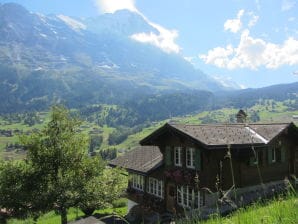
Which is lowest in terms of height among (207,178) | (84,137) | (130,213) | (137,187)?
(130,213)

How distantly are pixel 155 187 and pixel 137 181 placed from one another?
186 inches

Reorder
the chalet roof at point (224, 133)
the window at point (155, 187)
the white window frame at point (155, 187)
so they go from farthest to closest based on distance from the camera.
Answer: the window at point (155, 187), the white window frame at point (155, 187), the chalet roof at point (224, 133)

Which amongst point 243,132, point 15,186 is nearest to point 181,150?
point 243,132

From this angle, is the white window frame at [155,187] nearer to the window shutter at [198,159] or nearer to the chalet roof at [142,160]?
the chalet roof at [142,160]

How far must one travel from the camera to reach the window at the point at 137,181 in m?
46.1

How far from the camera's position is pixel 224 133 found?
120ft

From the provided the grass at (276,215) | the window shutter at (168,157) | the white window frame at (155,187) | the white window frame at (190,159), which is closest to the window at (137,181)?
the white window frame at (155,187)

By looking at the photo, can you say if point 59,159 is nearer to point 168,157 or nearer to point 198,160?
point 168,157

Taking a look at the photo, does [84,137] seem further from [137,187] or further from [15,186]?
[137,187]

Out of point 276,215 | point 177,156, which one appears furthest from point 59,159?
point 276,215

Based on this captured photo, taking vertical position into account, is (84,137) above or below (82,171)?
above

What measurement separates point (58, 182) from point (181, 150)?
12.1 m

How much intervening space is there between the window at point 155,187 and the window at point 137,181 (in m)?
2.05

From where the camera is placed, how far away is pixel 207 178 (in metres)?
33.4
